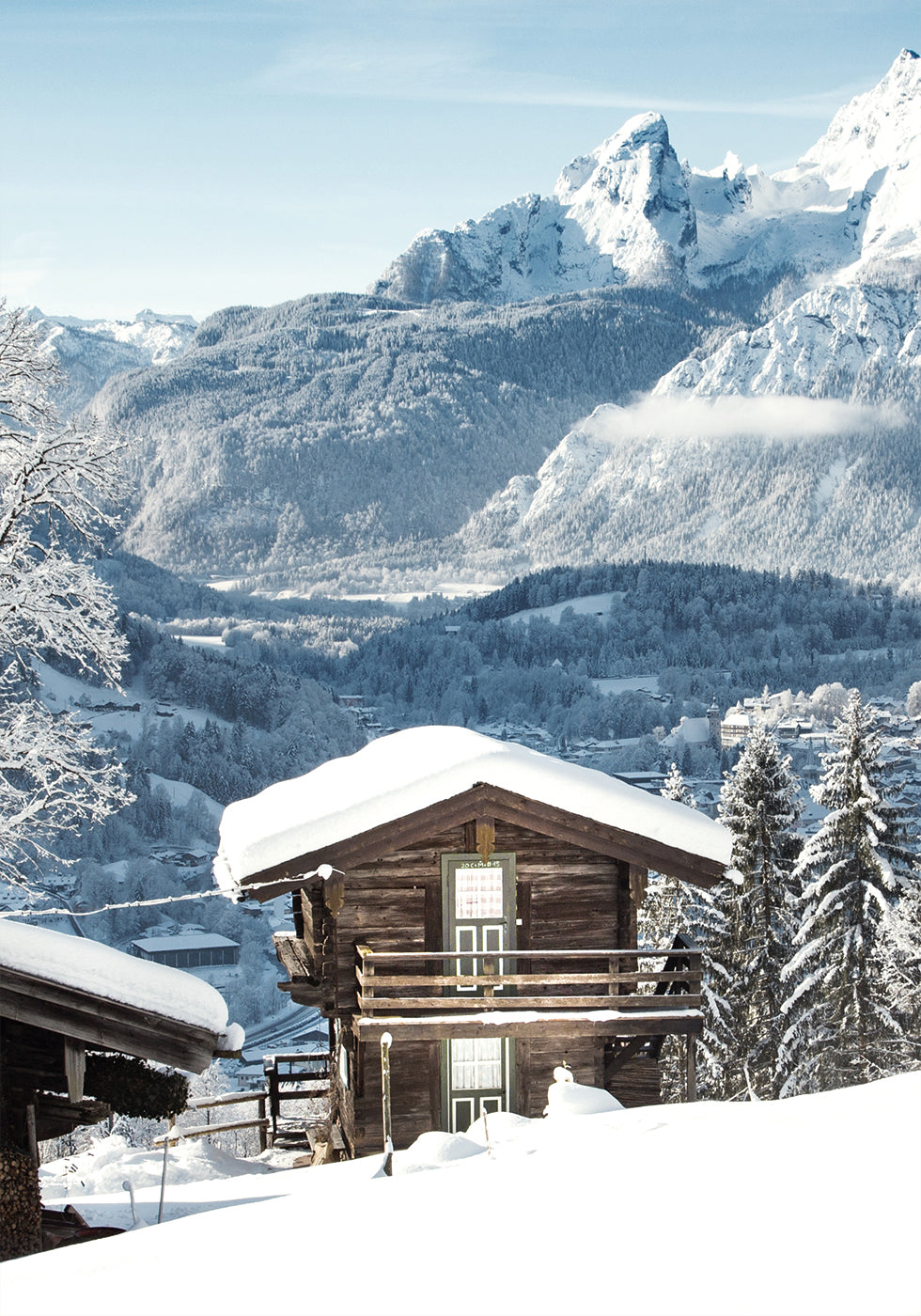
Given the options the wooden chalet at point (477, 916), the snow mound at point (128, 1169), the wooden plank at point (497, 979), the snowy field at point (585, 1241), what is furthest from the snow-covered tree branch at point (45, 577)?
the snowy field at point (585, 1241)

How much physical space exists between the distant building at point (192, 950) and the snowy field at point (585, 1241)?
111m

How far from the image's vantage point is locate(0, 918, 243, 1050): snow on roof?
833 cm

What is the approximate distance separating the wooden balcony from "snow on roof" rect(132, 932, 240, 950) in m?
103

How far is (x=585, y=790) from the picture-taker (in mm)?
16734

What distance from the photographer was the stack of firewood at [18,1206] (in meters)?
8.43

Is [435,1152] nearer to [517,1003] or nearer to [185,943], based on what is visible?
[517,1003]

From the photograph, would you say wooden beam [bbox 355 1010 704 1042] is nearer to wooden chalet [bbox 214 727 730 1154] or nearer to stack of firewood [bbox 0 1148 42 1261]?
wooden chalet [bbox 214 727 730 1154]

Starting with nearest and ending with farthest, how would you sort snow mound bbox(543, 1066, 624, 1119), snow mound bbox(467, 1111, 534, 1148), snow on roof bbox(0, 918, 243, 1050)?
1. snow on roof bbox(0, 918, 243, 1050)
2. snow mound bbox(467, 1111, 534, 1148)
3. snow mound bbox(543, 1066, 624, 1119)

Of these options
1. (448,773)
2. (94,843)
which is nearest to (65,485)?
(448,773)

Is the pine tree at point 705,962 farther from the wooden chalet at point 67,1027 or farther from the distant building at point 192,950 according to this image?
the distant building at point 192,950

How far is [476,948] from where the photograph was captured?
17.2 metres

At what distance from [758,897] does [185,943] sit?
96.0m

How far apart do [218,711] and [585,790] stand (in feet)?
603

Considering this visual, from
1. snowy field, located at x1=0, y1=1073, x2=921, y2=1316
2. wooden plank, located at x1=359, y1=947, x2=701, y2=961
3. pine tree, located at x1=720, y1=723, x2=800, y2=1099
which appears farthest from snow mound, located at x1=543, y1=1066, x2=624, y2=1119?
pine tree, located at x1=720, y1=723, x2=800, y2=1099
